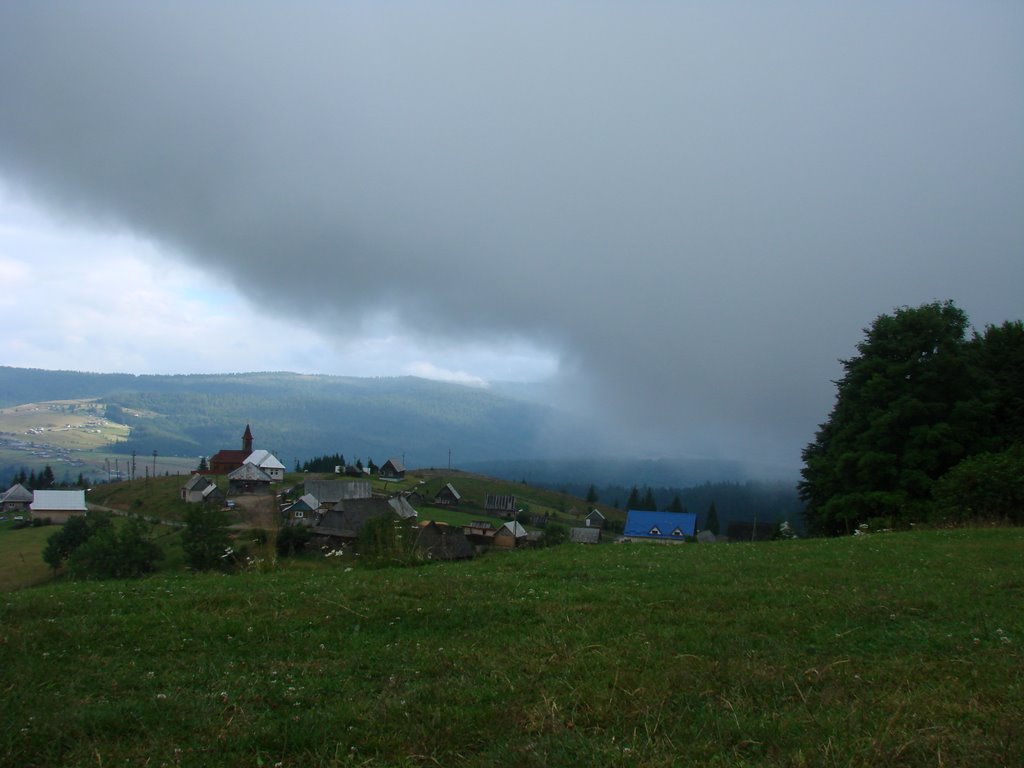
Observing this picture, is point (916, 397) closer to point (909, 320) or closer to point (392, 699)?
point (909, 320)

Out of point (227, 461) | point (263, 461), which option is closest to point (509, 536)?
Answer: point (263, 461)

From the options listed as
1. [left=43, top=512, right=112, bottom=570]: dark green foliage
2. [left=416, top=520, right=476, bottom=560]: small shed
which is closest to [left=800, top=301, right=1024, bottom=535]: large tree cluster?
[left=416, top=520, right=476, bottom=560]: small shed

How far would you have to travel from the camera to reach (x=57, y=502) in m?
91.2

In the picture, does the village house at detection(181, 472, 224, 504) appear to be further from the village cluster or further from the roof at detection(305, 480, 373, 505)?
the roof at detection(305, 480, 373, 505)

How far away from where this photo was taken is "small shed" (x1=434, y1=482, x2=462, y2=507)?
10400cm

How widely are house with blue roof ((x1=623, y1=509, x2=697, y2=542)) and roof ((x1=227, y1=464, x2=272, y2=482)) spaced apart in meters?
62.7

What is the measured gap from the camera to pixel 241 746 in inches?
187

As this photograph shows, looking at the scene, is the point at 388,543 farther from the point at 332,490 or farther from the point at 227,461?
the point at 227,461

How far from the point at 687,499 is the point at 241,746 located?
19078 centimetres

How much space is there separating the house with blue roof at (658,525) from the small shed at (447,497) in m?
39.2

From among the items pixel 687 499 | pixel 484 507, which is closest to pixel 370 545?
pixel 484 507

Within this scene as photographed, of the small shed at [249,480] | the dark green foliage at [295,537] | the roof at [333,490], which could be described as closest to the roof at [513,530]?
the roof at [333,490]

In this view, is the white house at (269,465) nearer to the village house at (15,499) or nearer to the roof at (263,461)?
the roof at (263,461)

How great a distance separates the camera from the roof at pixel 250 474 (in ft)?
354
